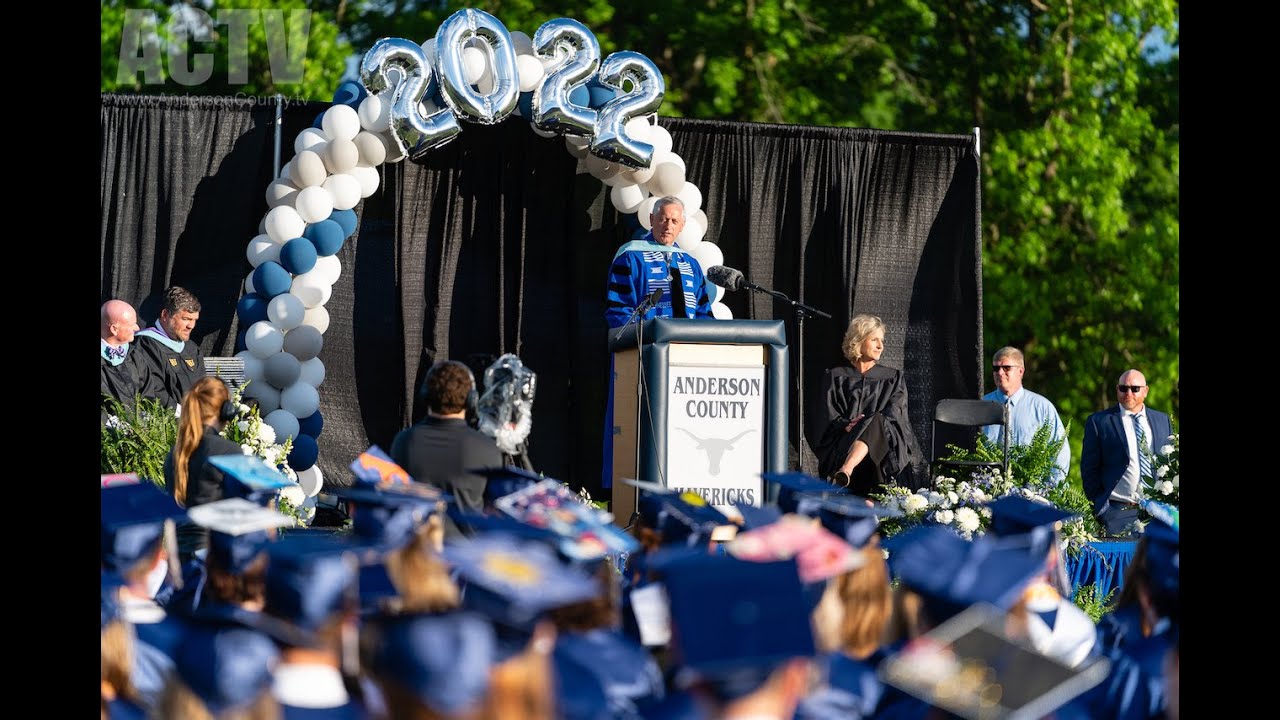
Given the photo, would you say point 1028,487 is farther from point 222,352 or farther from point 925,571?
point 222,352

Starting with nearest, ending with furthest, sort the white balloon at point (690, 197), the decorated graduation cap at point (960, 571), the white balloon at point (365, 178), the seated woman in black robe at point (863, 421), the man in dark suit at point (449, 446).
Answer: the decorated graduation cap at point (960, 571) < the man in dark suit at point (449, 446) < the seated woman in black robe at point (863, 421) < the white balloon at point (365, 178) < the white balloon at point (690, 197)

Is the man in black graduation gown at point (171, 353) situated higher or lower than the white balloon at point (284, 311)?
lower

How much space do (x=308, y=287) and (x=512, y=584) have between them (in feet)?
19.9

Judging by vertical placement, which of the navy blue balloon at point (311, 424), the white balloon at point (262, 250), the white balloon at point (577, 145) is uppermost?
the white balloon at point (577, 145)

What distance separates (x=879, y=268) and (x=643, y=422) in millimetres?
3965

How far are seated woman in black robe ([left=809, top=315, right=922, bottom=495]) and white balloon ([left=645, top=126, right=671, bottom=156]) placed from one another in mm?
2219

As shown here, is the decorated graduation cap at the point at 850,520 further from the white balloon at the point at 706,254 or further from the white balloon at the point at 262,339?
the white balloon at the point at 262,339

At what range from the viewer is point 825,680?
294cm

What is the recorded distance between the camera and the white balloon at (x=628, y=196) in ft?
30.8

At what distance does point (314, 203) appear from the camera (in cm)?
871

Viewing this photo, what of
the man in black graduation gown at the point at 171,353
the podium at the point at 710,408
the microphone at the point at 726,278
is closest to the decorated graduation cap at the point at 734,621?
the podium at the point at 710,408

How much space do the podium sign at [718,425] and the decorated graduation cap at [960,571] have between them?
3190mm

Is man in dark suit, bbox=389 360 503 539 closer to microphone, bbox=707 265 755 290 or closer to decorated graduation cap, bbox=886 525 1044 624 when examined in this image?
decorated graduation cap, bbox=886 525 1044 624

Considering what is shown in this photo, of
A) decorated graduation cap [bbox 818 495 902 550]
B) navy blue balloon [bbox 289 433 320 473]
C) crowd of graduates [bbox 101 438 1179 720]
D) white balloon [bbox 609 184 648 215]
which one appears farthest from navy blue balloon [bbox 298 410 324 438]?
decorated graduation cap [bbox 818 495 902 550]
